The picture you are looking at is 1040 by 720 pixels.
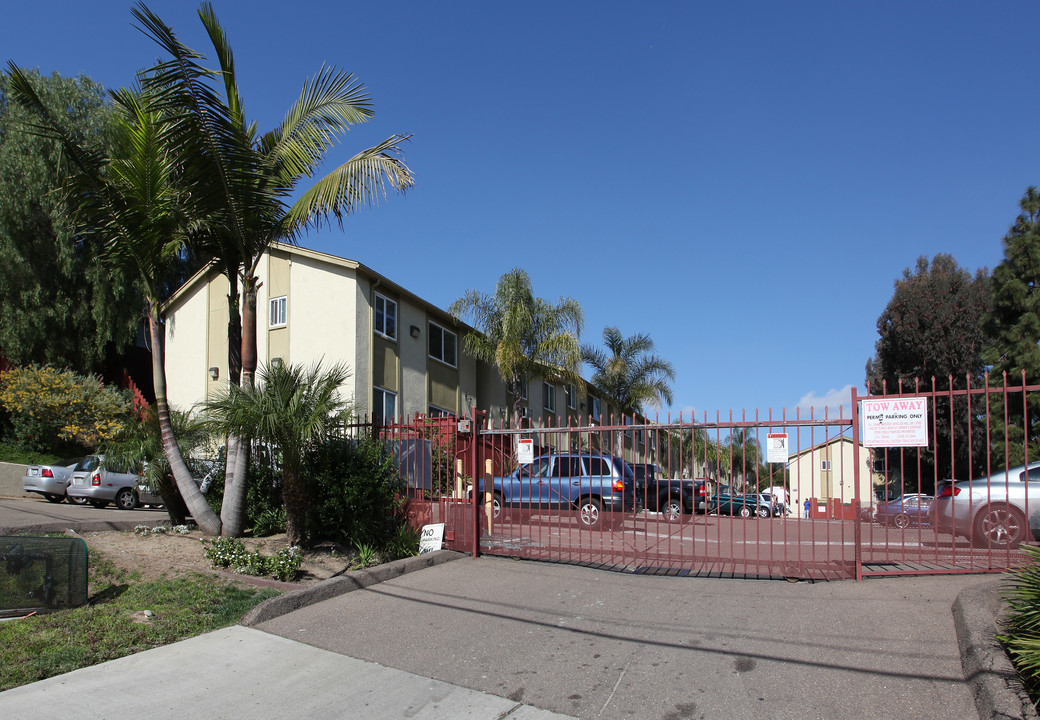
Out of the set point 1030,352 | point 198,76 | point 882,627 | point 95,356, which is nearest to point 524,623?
point 882,627

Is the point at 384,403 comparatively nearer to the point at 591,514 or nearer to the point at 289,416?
the point at 289,416

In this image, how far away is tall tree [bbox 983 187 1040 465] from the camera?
19.7 m

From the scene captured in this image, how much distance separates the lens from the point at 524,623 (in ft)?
23.5

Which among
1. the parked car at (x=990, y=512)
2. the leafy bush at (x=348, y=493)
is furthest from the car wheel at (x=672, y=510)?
the leafy bush at (x=348, y=493)

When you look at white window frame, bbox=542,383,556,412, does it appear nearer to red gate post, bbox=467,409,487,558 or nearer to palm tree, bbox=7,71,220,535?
red gate post, bbox=467,409,487,558

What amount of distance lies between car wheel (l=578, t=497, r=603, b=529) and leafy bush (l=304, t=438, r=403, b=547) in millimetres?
2751

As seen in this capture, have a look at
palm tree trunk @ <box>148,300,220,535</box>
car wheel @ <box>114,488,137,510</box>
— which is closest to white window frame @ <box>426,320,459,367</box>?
car wheel @ <box>114,488,137,510</box>

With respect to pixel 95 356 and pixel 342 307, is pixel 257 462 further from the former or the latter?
pixel 95 356

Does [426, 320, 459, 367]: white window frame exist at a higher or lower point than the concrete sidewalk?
higher

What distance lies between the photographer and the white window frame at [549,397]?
33.2 m

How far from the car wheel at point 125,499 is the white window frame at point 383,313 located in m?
7.80

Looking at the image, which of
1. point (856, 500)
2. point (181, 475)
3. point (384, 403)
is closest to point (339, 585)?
point (181, 475)

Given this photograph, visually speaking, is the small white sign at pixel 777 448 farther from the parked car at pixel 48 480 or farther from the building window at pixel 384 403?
the parked car at pixel 48 480

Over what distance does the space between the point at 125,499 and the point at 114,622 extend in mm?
14292
